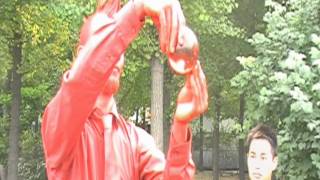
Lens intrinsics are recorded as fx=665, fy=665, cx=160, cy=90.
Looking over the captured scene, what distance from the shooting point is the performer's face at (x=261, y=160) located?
381 cm

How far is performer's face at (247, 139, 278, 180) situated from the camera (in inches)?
150

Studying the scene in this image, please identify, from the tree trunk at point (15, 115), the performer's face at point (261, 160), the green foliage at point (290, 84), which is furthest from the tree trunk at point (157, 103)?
the performer's face at point (261, 160)

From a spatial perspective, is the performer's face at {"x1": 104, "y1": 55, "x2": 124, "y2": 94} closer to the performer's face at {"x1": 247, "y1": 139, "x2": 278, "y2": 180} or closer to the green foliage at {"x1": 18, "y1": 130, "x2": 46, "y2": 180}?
the performer's face at {"x1": 247, "y1": 139, "x2": 278, "y2": 180}

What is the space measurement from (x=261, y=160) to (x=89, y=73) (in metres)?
2.20

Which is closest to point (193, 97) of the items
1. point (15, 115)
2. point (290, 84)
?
point (290, 84)

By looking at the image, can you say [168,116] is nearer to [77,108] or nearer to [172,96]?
[172,96]

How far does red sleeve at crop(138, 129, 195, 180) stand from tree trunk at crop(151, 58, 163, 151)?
8601mm

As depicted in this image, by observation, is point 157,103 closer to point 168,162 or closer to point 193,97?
point 168,162

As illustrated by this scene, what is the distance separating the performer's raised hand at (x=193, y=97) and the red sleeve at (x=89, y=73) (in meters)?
0.21

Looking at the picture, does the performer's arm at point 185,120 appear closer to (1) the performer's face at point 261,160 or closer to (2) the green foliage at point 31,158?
(1) the performer's face at point 261,160

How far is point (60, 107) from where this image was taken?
1.93 meters

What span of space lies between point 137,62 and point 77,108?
10441mm

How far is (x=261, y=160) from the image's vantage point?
385 cm

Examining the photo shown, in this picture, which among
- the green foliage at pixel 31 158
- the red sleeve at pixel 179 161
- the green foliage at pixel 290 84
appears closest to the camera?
the red sleeve at pixel 179 161
